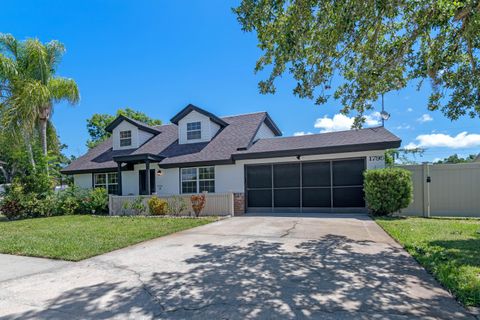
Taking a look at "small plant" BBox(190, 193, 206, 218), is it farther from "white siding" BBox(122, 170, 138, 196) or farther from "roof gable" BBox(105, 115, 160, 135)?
"roof gable" BBox(105, 115, 160, 135)

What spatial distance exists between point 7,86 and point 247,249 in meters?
19.1

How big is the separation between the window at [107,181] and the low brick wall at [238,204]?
328 inches

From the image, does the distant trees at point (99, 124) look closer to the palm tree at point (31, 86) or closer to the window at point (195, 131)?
the palm tree at point (31, 86)

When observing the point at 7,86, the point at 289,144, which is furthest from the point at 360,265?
the point at 7,86

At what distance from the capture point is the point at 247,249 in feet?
22.9

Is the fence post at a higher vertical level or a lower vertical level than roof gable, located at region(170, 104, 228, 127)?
lower

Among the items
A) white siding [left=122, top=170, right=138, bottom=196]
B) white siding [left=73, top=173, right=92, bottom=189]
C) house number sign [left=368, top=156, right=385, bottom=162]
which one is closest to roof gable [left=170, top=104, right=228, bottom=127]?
white siding [left=122, top=170, right=138, bottom=196]

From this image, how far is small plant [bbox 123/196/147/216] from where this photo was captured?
48.1 feet

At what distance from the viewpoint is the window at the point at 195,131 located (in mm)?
18178

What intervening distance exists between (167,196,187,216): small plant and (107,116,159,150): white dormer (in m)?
6.73

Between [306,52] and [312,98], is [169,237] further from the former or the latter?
[306,52]

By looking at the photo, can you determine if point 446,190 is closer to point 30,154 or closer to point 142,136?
point 142,136

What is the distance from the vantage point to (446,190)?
1219 cm

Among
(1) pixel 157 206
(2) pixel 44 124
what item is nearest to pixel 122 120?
(2) pixel 44 124
